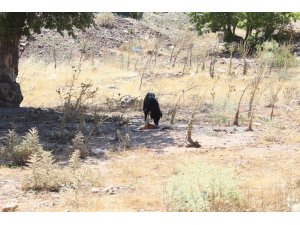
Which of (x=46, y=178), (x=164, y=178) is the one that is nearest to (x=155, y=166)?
(x=164, y=178)

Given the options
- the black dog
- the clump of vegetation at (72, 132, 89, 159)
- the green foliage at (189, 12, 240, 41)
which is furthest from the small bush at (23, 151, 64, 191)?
the green foliage at (189, 12, 240, 41)

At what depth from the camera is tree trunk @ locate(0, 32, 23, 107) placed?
43.1 ft

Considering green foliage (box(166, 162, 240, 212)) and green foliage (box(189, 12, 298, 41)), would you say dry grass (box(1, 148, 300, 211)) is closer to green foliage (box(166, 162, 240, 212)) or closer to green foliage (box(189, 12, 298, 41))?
green foliage (box(166, 162, 240, 212))

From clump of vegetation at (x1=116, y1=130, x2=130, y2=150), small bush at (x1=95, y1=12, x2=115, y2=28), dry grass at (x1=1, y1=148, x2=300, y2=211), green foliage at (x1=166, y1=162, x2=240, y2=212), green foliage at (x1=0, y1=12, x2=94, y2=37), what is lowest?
clump of vegetation at (x1=116, y1=130, x2=130, y2=150)

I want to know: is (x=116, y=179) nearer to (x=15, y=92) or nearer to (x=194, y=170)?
(x=194, y=170)

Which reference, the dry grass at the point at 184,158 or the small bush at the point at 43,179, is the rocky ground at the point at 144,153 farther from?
the small bush at the point at 43,179

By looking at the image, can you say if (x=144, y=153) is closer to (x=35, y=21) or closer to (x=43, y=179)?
(x=43, y=179)

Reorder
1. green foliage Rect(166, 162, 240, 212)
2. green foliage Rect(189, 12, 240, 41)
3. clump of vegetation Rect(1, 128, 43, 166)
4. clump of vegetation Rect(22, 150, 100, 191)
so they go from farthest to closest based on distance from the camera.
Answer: green foliage Rect(189, 12, 240, 41) → clump of vegetation Rect(1, 128, 43, 166) → clump of vegetation Rect(22, 150, 100, 191) → green foliage Rect(166, 162, 240, 212)

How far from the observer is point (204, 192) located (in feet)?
17.3

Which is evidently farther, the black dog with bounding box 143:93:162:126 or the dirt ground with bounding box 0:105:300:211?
the black dog with bounding box 143:93:162:126

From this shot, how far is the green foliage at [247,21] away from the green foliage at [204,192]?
2064cm

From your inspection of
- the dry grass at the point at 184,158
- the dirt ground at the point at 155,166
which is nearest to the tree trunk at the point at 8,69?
the dirt ground at the point at 155,166

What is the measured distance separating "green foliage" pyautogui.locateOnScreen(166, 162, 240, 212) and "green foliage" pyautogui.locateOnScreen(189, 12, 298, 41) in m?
20.6

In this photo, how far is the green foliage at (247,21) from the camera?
25.3 metres
